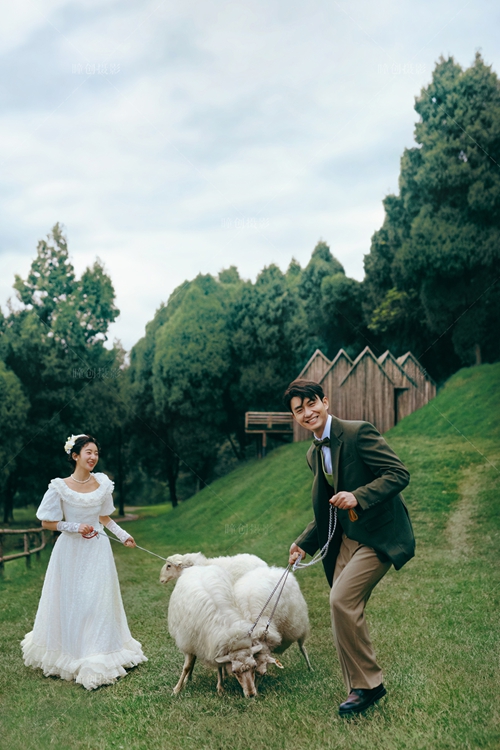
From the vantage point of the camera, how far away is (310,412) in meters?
3.83

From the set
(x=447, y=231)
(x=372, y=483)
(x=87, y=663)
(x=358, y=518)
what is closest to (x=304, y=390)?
(x=372, y=483)

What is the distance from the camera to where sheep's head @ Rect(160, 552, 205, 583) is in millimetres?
5289

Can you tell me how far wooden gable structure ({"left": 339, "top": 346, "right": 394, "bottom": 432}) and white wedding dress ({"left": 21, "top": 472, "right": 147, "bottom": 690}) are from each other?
27.6 ft

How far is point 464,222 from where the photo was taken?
12.9 meters

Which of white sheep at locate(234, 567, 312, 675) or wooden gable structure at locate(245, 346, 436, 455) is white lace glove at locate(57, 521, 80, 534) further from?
wooden gable structure at locate(245, 346, 436, 455)

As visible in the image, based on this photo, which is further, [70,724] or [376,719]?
[70,724]

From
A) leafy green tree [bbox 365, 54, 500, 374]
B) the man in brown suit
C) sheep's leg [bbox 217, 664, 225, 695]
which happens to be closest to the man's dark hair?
the man in brown suit

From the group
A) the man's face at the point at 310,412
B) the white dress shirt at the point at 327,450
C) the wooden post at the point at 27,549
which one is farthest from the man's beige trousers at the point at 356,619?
the wooden post at the point at 27,549

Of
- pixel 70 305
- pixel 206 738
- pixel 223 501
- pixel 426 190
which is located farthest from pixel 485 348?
pixel 206 738

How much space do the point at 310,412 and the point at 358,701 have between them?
5.24 ft

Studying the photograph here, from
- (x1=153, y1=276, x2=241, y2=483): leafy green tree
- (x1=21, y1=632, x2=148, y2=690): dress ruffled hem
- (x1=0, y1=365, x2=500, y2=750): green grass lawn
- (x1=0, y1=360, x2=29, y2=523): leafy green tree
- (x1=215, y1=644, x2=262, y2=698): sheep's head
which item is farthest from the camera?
(x1=153, y1=276, x2=241, y2=483): leafy green tree

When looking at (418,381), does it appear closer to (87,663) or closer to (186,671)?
(186,671)

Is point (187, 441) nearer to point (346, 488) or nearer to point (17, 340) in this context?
point (17, 340)

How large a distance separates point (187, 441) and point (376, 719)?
10692 millimetres
